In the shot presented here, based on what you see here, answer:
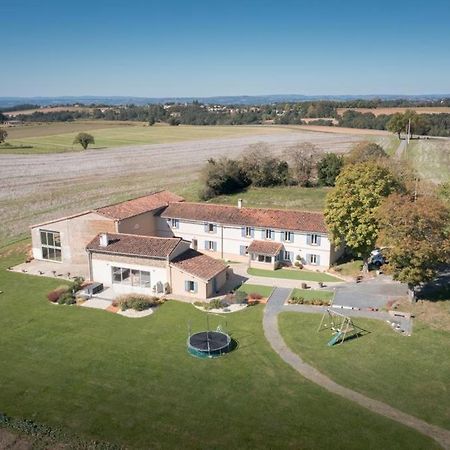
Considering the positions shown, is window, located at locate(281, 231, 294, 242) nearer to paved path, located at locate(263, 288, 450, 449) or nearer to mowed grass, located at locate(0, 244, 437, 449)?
paved path, located at locate(263, 288, 450, 449)

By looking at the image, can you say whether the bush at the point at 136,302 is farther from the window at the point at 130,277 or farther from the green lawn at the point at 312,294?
the green lawn at the point at 312,294

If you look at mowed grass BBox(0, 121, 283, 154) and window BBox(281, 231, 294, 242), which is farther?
mowed grass BBox(0, 121, 283, 154)

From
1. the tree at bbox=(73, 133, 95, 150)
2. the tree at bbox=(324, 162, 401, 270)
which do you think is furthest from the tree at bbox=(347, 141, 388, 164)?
the tree at bbox=(73, 133, 95, 150)

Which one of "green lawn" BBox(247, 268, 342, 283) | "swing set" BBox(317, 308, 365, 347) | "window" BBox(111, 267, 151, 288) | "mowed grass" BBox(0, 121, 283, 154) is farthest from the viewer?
"mowed grass" BBox(0, 121, 283, 154)

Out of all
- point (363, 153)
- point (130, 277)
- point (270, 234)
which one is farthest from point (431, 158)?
point (130, 277)

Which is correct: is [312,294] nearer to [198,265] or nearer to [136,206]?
[198,265]

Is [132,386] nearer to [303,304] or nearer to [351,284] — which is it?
[303,304]
